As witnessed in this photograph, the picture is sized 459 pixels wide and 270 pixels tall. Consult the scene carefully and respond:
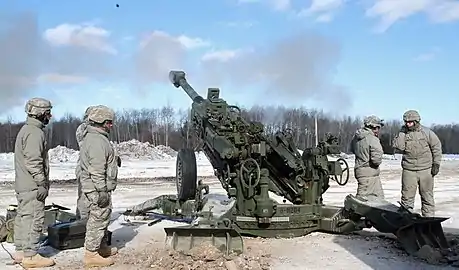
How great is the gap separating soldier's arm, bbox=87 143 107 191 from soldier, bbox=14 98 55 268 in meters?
0.63

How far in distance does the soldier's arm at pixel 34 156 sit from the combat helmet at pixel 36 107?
0.86 ft

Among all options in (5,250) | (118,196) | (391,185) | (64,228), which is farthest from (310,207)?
(391,185)

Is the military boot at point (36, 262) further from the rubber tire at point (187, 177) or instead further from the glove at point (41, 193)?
the rubber tire at point (187, 177)

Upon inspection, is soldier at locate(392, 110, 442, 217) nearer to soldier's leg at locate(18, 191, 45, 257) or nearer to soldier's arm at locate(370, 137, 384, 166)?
soldier's arm at locate(370, 137, 384, 166)

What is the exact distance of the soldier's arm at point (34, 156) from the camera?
7.48 m

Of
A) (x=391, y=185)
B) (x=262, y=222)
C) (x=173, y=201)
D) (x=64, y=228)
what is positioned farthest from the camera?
(x=391, y=185)

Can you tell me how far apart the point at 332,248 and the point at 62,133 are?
72.5 m

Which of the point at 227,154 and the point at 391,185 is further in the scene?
the point at 391,185

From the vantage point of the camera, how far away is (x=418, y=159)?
9281 millimetres

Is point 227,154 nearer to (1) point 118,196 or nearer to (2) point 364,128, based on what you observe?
(2) point 364,128

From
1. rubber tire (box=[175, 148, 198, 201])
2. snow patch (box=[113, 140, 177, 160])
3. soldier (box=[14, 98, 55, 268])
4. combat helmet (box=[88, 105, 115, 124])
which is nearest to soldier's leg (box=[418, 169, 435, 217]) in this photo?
rubber tire (box=[175, 148, 198, 201])

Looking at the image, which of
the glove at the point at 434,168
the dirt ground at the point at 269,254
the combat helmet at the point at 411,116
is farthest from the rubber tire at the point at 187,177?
the glove at the point at 434,168

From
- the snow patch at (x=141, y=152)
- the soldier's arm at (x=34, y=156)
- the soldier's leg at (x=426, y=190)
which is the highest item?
the snow patch at (x=141, y=152)

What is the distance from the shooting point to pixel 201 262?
7434mm
